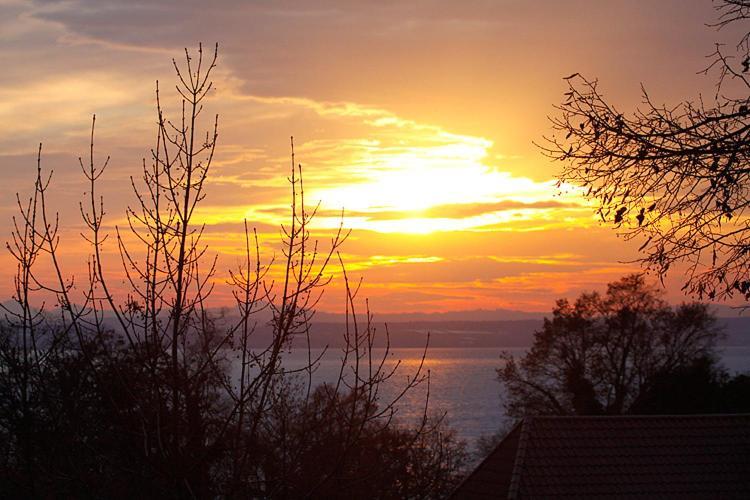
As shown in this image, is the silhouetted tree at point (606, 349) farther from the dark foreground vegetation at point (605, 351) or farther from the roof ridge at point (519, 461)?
the roof ridge at point (519, 461)

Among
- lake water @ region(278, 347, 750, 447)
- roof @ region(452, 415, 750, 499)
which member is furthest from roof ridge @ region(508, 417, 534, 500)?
lake water @ region(278, 347, 750, 447)

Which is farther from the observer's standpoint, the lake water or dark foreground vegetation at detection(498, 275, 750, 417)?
the lake water

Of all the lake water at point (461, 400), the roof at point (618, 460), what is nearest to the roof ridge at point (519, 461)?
the roof at point (618, 460)

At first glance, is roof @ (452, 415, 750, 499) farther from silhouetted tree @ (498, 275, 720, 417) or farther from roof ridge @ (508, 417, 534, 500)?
silhouetted tree @ (498, 275, 720, 417)

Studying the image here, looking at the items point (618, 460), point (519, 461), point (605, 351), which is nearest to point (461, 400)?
point (605, 351)

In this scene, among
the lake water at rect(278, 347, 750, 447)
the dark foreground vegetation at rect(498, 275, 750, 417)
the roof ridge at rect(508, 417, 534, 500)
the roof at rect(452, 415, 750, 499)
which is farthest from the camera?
the lake water at rect(278, 347, 750, 447)

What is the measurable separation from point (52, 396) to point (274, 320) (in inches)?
59.0

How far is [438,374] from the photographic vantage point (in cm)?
19438

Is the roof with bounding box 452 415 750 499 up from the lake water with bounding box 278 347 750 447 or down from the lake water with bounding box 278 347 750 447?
up

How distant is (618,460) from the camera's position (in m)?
19.0

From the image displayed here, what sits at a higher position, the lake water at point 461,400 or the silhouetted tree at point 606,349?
the silhouetted tree at point 606,349

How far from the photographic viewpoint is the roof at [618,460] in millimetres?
18328

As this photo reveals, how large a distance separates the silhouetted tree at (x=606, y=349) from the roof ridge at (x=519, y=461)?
67.6ft

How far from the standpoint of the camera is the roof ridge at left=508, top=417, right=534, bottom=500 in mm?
17922
